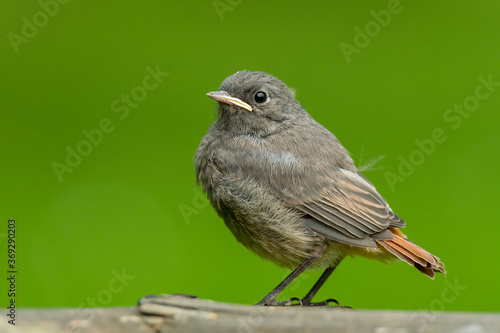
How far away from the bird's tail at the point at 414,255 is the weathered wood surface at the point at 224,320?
1348 mm

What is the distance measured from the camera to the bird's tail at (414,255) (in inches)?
144

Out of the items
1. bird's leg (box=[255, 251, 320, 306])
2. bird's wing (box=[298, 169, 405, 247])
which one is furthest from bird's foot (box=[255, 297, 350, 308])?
bird's wing (box=[298, 169, 405, 247])

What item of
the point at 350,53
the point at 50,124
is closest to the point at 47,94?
the point at 50,124

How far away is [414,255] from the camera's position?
145 inches

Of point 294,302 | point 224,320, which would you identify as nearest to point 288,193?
point 294,302

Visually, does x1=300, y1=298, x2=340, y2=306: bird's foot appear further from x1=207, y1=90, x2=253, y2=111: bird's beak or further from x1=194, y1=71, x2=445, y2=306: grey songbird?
x1=207, y1=90, x2=253, y2=111: bird's beak

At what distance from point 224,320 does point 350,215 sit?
63.9 inches

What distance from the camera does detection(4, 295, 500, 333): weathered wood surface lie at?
2.21m

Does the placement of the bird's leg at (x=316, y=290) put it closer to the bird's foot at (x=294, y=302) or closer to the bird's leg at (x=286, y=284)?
the bird's foot at (x=294, y=302)

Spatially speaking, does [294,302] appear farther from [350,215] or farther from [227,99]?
[227,99]

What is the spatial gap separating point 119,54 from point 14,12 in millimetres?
1113

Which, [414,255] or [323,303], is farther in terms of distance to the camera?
[323,303]

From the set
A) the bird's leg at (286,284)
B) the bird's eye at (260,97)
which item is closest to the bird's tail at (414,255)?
the bird's leg at (286,284)

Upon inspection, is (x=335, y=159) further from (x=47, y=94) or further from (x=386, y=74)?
(x=47, y=94)
